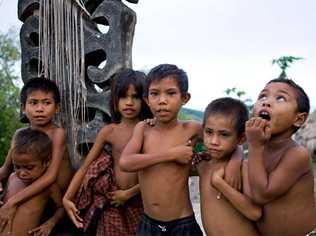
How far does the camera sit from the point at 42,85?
11.6ft

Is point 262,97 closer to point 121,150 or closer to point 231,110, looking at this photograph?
point 231,110

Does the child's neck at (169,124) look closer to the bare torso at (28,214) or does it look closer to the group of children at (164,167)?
the group of children at (164,167)

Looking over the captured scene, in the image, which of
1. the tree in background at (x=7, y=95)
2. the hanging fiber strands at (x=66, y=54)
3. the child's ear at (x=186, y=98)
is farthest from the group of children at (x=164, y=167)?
the tree in background at (x=7, y=95)

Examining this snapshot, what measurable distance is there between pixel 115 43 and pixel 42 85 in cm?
54

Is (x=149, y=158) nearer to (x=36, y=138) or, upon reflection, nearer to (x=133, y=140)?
(x=133, y=140)

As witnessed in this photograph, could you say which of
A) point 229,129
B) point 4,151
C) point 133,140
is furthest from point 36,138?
point 4,151

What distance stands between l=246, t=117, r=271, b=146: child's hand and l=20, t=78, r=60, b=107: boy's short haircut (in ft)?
4.72

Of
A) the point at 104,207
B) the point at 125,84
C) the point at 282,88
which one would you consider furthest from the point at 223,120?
the point at 104,207

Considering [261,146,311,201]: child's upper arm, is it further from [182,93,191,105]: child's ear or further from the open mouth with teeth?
[182,93,191,105]: child's ear

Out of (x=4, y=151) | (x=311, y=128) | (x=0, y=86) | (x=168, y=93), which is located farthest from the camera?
(x=0, y=86)

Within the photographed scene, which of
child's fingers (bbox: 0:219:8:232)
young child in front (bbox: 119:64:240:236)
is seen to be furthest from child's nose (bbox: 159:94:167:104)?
child's fingers (bbox: 0:219:8:232)

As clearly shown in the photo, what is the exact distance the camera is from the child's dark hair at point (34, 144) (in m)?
3.38

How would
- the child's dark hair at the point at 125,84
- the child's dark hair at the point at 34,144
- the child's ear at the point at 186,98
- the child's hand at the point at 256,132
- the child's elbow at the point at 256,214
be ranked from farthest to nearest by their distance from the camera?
1. the child's dark hair at the point at 34,144
2. the child's dark hair at the point at 125,84
3. the child's ear at the point at 186,98
4. the child's elbow at the point at 256,214
5. the child's hand at the point at 256,132

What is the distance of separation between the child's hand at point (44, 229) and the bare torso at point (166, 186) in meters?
0.73
